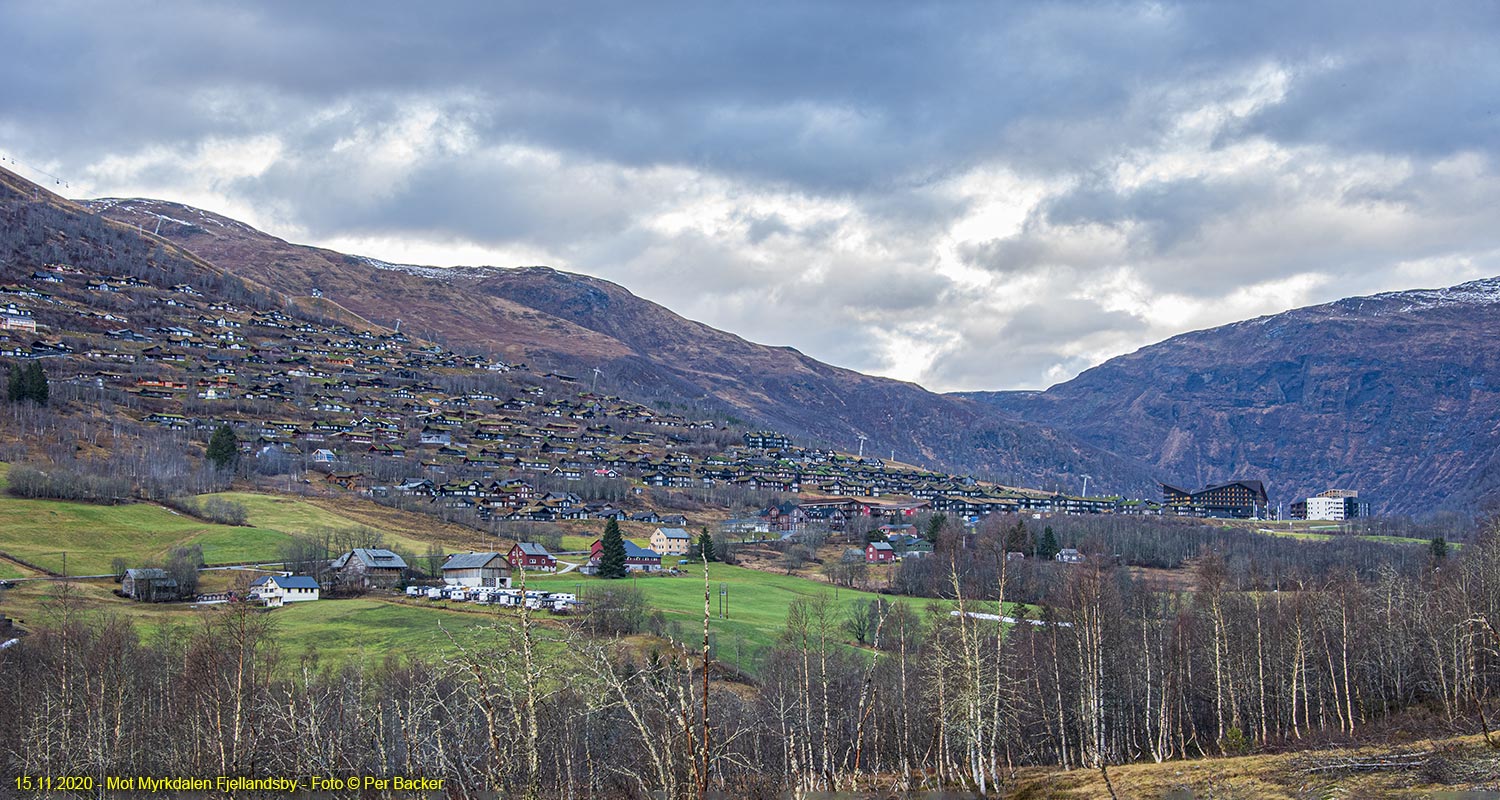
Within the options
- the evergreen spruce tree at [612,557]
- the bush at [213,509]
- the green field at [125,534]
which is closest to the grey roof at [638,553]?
the evergreen spruce tree at [612,557]

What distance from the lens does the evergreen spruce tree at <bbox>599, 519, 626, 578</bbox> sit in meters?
133

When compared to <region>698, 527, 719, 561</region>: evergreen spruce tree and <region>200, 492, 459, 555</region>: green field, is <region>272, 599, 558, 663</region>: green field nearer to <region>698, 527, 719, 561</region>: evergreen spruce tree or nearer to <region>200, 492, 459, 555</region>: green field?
<region>698, 527, 719, 561</region>: evergreen spruce tree

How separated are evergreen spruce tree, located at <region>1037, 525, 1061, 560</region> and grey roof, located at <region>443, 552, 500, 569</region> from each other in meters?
83.4

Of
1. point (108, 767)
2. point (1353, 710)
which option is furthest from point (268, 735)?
point (1353, 710)

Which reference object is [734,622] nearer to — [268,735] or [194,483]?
[268,735]

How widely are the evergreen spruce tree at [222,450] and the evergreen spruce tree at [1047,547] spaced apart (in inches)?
5414

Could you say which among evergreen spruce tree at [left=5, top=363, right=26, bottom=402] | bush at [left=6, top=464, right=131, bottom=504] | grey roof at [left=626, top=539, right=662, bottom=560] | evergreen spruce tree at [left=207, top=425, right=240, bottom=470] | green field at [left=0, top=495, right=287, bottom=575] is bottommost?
grey roof at [left=626, top=539, right=662, bottom=560]

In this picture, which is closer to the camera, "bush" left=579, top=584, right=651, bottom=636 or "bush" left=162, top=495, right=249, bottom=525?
"bush" left=579, top=584, right=651, bottom=636

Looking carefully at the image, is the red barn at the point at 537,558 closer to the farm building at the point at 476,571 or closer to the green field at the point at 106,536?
the farm building at the point at 476,571

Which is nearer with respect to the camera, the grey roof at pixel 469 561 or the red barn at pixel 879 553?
the grey roof at pixel 469 561

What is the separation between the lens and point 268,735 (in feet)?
163

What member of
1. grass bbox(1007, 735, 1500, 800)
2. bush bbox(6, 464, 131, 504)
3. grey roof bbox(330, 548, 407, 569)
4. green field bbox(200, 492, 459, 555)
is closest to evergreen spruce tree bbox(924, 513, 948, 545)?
green field bbox(200, 492, 459, 555)

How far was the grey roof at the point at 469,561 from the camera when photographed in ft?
415

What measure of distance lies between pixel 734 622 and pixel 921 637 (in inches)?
844
